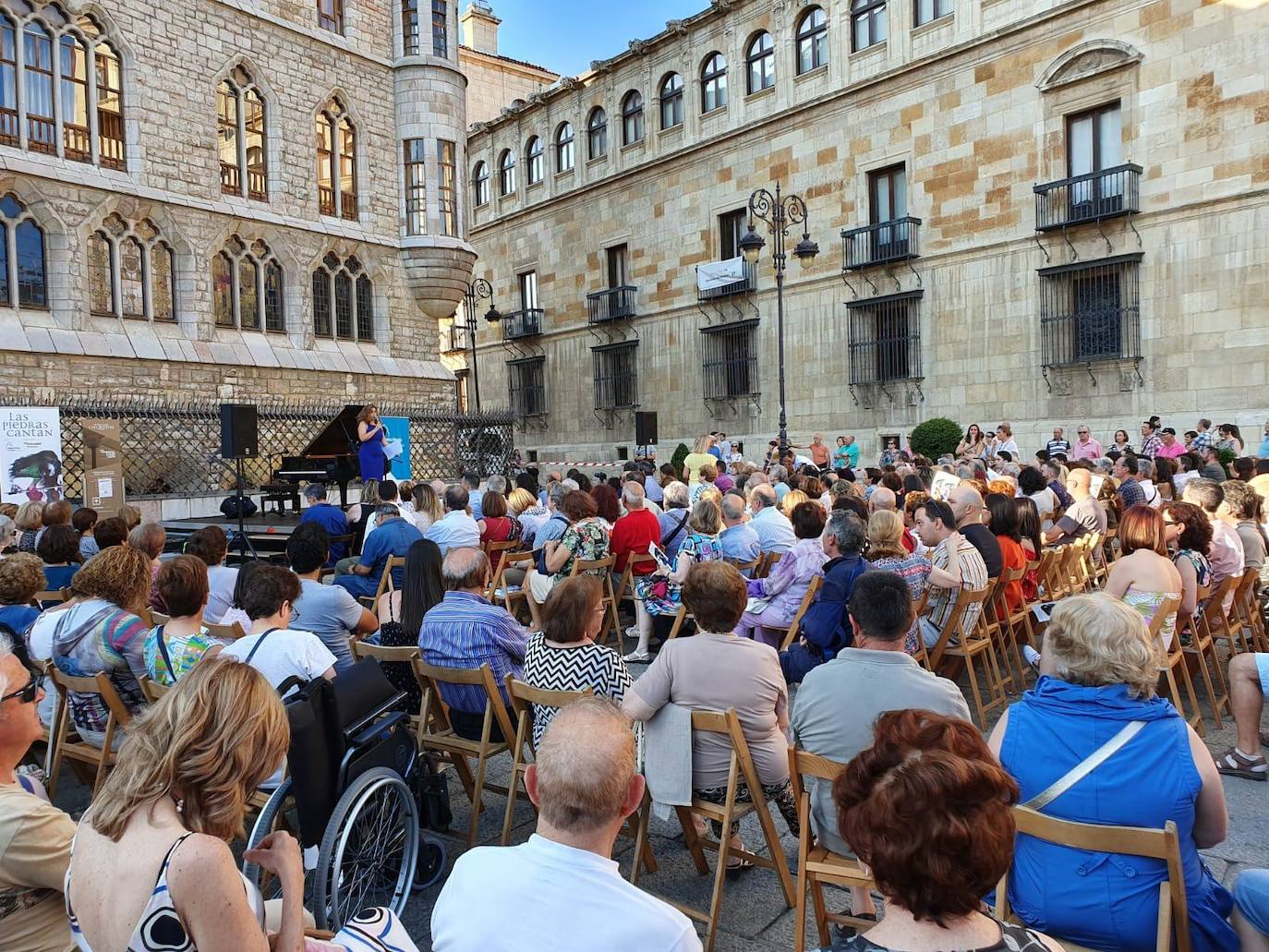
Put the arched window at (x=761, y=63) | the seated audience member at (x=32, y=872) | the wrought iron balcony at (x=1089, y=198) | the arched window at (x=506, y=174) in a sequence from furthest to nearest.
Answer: the arched window at (x=506, y=174) < the arched window at (x=761, y=63) < the wrought iron balcony at (x=1089, y=198) < the seated audience member at (x=32, y=872)

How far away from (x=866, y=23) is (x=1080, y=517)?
54.5 feet

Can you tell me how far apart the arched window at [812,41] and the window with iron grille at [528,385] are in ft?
41.3

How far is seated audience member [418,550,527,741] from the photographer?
3.97 m

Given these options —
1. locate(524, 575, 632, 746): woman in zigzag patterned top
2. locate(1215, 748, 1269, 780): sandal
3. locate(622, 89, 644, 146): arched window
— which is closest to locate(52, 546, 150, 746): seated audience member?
locate(524, 575, 632, 746): woman in zigzag patterned top

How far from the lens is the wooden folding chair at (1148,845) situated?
2.04 meters

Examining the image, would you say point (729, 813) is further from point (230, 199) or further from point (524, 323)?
point (524, 323)

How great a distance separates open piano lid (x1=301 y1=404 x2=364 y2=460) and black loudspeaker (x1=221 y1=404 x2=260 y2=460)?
1647 mm

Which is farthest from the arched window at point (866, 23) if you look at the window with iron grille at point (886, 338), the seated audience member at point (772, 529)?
the seated audience member at point (772, 529)

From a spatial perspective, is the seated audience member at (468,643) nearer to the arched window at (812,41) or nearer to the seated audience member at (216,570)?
the seated audience member at (216,570)

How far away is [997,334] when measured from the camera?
1820cm

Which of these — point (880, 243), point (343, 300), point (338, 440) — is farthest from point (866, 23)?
point (338, 440)

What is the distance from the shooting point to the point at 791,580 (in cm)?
572

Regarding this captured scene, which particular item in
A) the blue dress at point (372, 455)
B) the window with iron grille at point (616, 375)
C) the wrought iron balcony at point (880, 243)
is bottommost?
the blue dress at point (372, 455)

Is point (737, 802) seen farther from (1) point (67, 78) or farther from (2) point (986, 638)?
(1) point (67, 78)
